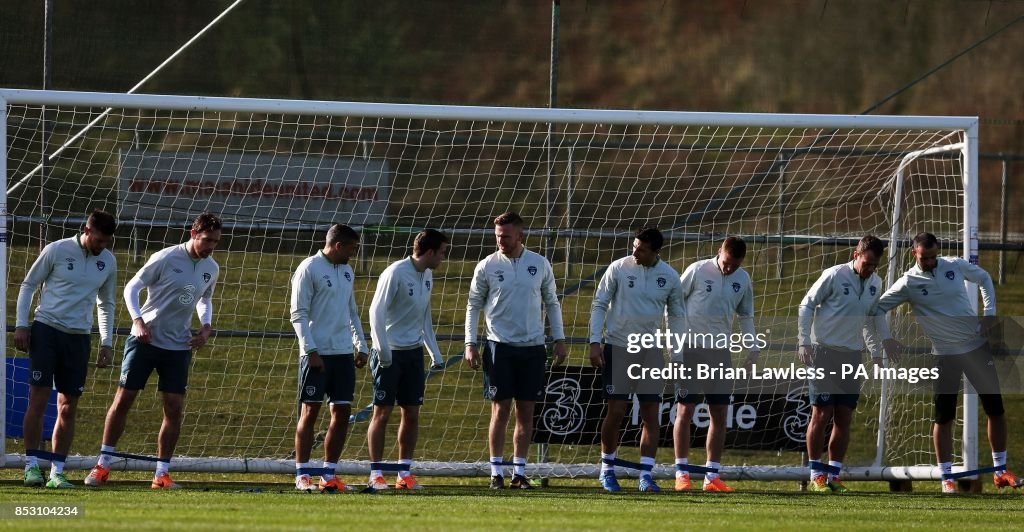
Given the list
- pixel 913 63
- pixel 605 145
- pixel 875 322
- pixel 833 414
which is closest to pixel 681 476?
pixel 833 414

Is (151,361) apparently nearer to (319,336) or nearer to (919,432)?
(319,336)

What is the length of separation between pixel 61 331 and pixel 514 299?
330cm

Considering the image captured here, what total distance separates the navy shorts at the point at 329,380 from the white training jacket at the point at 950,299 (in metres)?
4.39

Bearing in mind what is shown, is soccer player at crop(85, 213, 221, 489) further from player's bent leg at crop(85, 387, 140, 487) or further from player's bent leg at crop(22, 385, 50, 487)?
player's bent leg at crop(22, 385, 50, 487)

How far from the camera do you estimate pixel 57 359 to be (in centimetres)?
906

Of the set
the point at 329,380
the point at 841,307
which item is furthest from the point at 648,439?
the point at 329,380

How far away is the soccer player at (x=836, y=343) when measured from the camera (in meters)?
10.1

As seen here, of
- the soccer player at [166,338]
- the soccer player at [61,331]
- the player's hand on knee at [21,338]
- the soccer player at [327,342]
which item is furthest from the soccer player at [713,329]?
the player's hand on knee at [21,338]

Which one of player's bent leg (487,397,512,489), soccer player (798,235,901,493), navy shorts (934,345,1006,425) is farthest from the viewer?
navy shorts (934,345,1006,425)

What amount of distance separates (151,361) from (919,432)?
7.38m

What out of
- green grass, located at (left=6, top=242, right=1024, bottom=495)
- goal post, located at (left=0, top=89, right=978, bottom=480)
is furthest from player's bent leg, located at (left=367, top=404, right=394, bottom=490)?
green grass, located at (left=6, top=242, right=1024, bottom=495)

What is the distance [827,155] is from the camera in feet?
40.7

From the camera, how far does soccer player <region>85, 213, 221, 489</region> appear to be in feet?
29.6

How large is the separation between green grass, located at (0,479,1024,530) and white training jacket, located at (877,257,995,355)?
4.17 feet
